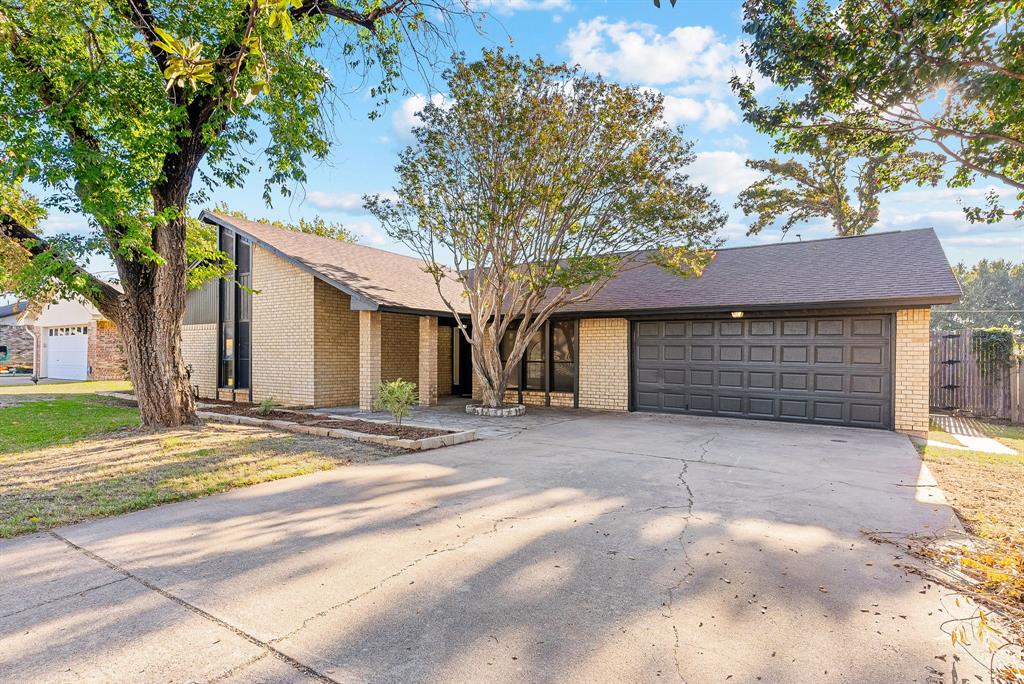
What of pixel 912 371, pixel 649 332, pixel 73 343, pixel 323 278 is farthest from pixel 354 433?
pixel 73 343

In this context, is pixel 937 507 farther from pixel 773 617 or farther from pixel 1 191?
pixel 1 191

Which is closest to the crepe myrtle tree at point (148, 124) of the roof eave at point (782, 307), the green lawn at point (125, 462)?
the green lawn at point (125, 462)

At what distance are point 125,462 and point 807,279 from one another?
12.6m

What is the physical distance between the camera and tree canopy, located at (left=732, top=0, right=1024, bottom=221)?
5.96 metres

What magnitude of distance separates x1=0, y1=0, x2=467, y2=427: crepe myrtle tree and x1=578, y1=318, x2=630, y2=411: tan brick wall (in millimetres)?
7522

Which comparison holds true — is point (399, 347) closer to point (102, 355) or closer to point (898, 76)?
point (898, 76)

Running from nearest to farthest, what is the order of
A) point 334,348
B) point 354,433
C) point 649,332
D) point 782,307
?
point 354,433
point 782,307
point 649,332
point 334,348

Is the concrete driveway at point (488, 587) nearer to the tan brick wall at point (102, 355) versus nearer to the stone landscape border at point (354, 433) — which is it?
the stone landscape border at point (354, 433)

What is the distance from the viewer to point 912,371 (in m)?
9.59

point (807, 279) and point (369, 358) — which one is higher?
point (807, 279)

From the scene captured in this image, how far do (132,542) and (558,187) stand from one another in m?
9.12

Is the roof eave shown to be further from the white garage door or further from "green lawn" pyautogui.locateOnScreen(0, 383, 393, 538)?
the white garage door

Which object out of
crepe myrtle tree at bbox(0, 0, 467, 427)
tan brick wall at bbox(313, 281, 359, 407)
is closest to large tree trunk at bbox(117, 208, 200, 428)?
crepe myrtle tree at bbox(0, 0, 467, 427)

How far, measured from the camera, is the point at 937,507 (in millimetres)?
5000
